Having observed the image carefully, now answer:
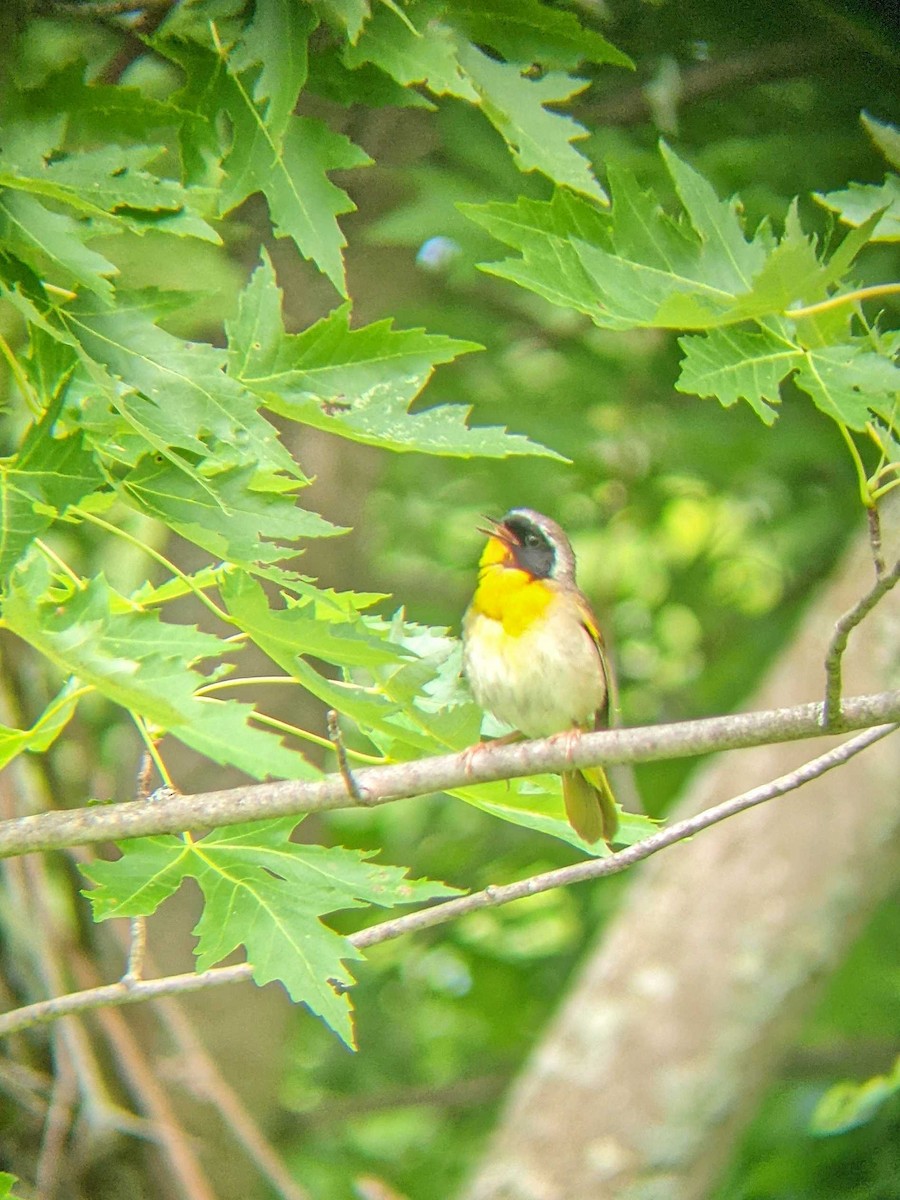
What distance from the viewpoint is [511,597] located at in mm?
3975

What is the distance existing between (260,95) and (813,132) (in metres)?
2.27

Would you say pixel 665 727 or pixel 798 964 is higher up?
pixel 665 727

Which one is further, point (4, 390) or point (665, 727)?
point (4, 390)

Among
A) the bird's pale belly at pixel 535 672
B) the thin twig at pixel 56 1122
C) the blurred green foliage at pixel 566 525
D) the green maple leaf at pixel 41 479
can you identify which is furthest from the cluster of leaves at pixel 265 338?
the thin twig at pixel 56 1122

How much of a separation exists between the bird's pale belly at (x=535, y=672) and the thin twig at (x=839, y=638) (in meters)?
1.65

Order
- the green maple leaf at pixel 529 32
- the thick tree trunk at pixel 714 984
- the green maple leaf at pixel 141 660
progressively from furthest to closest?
1. the thick tree trunk at pixel 714 984
2. the green maple leaf at pixel 529 32
3. the green maple leaf at pixel 141 660

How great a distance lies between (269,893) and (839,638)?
3.65 ft

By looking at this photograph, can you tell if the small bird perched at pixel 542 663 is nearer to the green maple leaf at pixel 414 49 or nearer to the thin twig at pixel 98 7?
the green maple leaf at pixel 414 49

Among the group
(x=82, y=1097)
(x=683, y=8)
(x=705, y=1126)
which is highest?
(x=683, y=8)

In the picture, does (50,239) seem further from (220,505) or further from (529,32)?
(529,32)

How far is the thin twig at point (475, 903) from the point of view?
101 inches

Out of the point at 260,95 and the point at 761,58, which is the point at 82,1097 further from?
the point at 761,58

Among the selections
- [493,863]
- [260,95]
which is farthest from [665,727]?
[493,863]

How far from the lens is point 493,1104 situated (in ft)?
21.4
